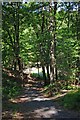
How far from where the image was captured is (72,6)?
1645 cm

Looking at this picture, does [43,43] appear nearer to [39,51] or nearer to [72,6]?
[39,51]

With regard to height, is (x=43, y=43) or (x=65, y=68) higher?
(x=43, y=43)

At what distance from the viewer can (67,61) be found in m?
17.3

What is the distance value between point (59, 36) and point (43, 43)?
1.27 metres

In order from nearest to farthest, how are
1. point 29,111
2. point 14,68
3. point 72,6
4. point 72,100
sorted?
point 29,111
point 72,100
point 72,6
point 14,68

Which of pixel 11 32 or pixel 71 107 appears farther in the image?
pixel 11 32

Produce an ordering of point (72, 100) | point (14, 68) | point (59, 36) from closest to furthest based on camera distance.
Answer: point (72, 100), point (59, 36), point (14, 68)

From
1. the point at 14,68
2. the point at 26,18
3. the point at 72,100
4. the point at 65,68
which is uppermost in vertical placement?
the point at 26,18

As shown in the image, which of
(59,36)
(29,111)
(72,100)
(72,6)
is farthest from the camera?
(59,36)

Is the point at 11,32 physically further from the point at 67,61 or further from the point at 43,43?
the point at 67,61

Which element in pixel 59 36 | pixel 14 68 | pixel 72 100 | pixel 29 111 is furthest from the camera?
pixel 14 68

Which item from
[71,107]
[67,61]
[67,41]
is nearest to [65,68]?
[67,61]

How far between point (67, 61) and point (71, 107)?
8546 millimetres

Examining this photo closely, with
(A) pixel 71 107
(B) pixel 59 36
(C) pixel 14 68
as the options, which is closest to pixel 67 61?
(B) pixel 59 36
